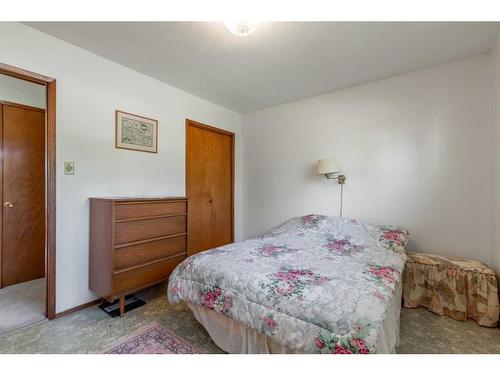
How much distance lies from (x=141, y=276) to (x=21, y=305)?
44.2 inches

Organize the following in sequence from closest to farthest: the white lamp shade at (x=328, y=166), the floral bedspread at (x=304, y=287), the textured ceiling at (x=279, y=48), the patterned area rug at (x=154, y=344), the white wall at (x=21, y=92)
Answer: the floral bedspread at (x=304, y=287), the patterned area rug at (x=154, y=344), the textured ceiling at (x=279, y=48), the white wall at (x=21, y=92), the white lamp shade at (x=328, y=166)

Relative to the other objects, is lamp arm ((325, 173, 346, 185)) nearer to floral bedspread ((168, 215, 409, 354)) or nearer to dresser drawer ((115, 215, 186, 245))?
floral bedspread ((168, 215, 409, 354))

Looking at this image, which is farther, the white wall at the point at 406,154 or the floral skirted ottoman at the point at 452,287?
the white wall at the point at 406,154

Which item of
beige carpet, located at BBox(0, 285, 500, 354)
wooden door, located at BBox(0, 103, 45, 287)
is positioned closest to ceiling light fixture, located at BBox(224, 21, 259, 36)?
beige carpet, located at BBox(0, 285, 500, 354)

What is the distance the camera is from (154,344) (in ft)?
5.11

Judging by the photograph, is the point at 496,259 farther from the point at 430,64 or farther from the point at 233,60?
the point at 233,60

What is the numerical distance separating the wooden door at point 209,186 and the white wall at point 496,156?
2.91 metres

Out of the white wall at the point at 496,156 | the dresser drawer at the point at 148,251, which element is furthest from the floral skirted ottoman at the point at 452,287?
the dresser drawer at the point at 148,251

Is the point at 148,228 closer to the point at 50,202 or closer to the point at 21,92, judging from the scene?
the point at 50,202

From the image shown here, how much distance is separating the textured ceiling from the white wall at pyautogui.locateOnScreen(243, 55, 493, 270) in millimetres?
266

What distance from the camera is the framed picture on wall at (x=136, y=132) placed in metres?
2.30

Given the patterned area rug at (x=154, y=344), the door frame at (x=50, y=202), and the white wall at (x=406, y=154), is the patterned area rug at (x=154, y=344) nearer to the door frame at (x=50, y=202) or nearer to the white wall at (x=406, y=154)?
the door frame at (x=50, y=202)

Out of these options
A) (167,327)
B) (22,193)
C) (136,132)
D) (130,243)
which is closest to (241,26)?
(136,132)
